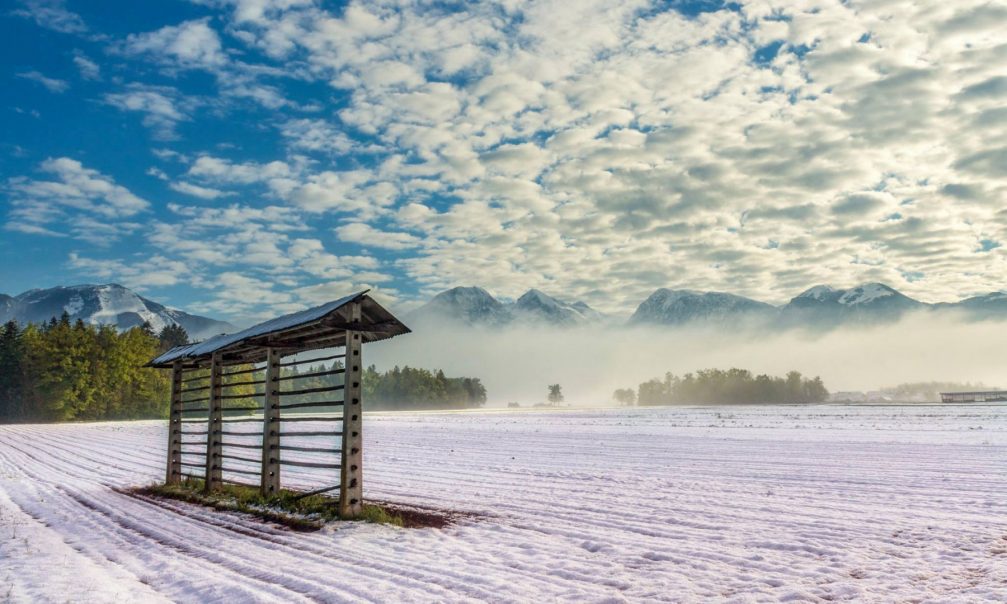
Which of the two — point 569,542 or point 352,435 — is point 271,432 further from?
point 569,542

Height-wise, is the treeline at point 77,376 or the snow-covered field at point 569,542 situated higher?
the treeline at point 77,376

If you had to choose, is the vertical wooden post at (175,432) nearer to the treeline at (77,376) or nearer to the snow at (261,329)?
the snow at (261,329)

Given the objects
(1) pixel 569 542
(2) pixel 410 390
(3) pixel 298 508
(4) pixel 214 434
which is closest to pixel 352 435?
(3) pixel 298 508

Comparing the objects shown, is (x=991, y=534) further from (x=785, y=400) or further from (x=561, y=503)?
(x=785, y=400)

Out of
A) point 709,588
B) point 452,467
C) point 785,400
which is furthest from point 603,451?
point 785,400

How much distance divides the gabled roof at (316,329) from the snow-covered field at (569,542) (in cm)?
354

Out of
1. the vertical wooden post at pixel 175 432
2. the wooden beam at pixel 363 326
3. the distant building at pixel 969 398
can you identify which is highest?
the wooden beam at pixel 363 326

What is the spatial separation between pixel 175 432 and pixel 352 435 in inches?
352

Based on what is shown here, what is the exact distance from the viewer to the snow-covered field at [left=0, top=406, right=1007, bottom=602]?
702 centimetres

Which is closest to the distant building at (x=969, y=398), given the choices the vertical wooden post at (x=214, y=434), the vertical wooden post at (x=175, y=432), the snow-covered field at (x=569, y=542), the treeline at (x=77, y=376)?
the snow-covered field at (x=569, y=542)

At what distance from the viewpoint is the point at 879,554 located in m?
8.30

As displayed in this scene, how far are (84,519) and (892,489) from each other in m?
15.8

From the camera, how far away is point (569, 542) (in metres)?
9.28

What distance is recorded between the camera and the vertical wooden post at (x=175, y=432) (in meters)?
17.9
